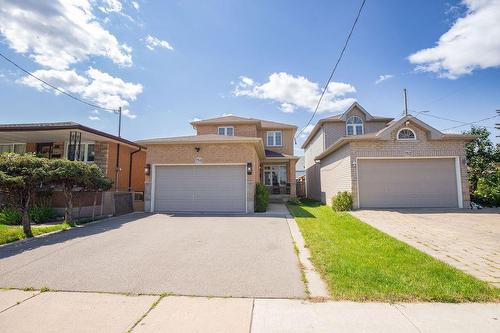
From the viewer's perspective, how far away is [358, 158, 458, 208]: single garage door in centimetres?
1282

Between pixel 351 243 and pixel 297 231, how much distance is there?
6.67 ft

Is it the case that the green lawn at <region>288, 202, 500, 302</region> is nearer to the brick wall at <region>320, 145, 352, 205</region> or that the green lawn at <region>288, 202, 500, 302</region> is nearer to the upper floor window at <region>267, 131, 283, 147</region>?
the brick wall at <region>320, 145, 352, 205</region>

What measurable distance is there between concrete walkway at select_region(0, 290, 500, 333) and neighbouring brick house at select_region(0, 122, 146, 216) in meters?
9.50

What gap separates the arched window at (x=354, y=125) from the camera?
20344 mm

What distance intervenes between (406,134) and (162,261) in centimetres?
1310

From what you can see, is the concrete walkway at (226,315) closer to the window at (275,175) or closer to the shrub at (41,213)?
the shrub at (41,213)

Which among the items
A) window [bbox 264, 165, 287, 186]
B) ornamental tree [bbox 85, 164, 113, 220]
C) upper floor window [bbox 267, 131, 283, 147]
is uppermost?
upper floor window [bbox 267, 131, 283, 147]

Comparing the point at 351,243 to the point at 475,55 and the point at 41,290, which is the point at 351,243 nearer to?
the point at 41,290

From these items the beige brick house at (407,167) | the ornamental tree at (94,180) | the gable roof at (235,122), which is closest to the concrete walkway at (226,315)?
the ornamental tree at (94,180)

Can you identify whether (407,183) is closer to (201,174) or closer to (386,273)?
(386,273)

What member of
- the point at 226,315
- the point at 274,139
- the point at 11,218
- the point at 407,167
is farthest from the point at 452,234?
the point at 274,139

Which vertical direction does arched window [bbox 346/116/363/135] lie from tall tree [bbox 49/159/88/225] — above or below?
above

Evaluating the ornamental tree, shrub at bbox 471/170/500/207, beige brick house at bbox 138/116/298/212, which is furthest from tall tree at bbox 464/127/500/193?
the ornamental tree

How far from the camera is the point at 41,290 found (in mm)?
3986
